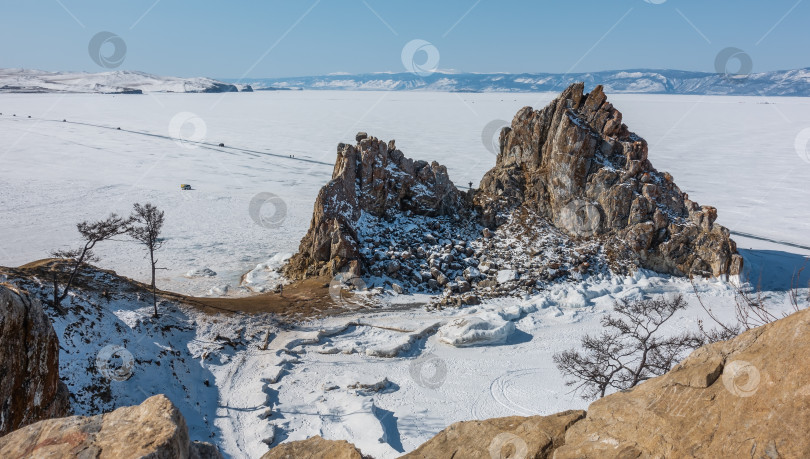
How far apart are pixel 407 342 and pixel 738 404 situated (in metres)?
18.7

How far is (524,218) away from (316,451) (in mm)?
31402

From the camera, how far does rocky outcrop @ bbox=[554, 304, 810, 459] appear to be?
5598 millimetres

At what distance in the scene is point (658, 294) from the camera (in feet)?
99.9

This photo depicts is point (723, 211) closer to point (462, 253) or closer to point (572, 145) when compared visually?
point (572, 145)

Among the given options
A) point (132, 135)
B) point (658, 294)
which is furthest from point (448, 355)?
point (132, 135)

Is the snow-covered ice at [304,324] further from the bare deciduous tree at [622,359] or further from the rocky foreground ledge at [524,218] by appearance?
the rocky foreground ledge at [524,218]

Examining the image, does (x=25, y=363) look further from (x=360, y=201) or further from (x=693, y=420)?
(x=360, y=201)

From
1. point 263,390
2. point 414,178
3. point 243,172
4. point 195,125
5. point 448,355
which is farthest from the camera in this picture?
point 195,125

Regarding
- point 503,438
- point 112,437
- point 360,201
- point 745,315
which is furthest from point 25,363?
point 360,201

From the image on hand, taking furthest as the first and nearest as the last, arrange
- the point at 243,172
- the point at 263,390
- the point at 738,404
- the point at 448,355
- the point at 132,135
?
the point at 132,135, the point at 243,172, the point at 448,355, the point at 263,390, the point at 738,404

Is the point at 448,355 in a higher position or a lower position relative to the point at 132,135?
lower

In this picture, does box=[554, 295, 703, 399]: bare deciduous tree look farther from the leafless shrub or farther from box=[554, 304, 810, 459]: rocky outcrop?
box=[554, 304, 810, 459]: rocky outcrop

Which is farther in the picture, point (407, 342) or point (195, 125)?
point (195, 125)

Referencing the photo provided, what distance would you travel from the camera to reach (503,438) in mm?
7801
